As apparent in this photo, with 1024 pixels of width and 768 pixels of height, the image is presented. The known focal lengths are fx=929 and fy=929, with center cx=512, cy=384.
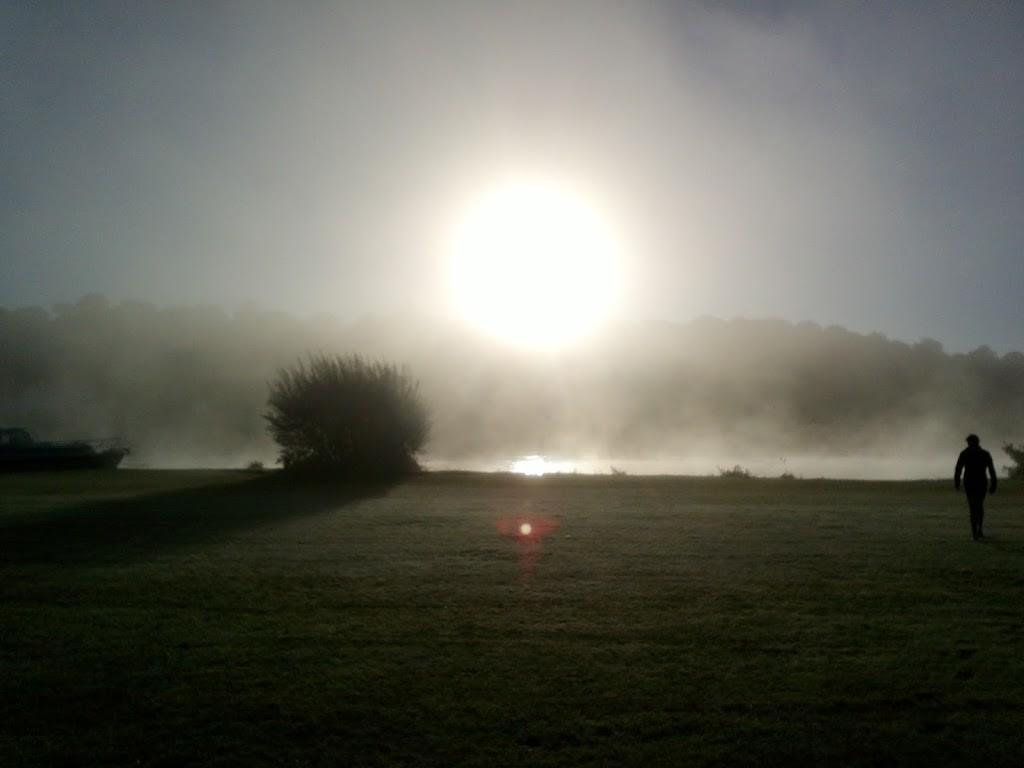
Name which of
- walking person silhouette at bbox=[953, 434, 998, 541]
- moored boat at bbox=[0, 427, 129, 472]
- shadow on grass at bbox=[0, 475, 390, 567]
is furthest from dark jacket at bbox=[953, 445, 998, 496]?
moored boat at bbox=[0, 427, 129, 472]

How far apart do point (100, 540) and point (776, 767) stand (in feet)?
48.8

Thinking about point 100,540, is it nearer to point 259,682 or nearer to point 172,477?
point 259,682

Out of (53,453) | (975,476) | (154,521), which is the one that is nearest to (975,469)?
(975,476)

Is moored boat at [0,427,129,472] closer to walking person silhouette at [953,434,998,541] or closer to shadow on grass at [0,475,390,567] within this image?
shadow on grass at [0,475,390,567]

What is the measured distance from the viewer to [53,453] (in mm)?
45312

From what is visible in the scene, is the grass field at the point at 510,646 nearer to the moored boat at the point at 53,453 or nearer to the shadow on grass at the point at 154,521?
the shadow on grass at the point at 154,521

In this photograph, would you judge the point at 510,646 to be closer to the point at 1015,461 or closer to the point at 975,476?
the point at 975,476

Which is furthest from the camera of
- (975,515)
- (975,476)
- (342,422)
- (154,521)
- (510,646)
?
(342,422)

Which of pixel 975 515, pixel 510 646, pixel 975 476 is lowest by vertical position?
pixel 510 646

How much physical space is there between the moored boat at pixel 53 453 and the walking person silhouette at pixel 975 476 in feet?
133

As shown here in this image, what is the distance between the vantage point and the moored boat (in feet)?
145

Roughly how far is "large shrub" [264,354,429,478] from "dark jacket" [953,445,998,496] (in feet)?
79.4

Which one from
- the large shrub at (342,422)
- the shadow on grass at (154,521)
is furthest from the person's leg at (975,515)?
the large shrub at (342,422)

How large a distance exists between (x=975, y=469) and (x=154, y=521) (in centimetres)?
1752
